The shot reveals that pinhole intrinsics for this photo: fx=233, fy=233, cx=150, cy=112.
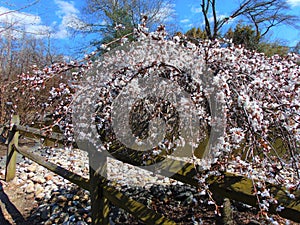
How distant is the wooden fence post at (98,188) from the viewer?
1.64 meters

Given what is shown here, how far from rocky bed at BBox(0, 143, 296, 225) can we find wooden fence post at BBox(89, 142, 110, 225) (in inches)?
15.3

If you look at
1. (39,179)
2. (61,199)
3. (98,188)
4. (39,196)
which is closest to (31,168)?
(39,179)

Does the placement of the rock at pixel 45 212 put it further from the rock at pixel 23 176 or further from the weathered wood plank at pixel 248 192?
the weathered wood plank at pixel 248 192

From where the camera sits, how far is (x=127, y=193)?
295cm

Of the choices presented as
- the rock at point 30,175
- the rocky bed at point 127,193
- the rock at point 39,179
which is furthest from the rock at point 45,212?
the rock at point 30,175

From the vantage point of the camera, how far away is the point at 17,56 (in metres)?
6.45

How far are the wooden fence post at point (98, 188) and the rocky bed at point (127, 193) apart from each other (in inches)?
15.3

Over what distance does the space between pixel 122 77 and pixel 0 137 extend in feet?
11.7

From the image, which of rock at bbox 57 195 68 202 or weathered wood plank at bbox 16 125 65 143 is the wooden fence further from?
rock at bbox 57 195 68 202

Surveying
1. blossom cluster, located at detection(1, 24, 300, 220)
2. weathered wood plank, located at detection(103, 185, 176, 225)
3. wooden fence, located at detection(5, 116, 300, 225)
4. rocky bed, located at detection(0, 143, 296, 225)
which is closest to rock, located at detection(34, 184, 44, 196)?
rocky bed, located at detection(0, 143, 296, 225)

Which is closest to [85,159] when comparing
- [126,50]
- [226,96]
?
[126,50]

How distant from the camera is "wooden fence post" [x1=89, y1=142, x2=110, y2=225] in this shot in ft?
5.39

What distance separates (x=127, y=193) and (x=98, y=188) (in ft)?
4.50

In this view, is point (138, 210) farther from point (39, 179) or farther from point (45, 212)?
point (39, 179)
